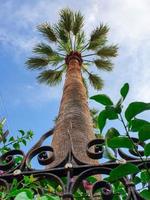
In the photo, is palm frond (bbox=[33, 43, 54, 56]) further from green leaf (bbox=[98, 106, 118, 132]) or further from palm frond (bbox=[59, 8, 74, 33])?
green leaf (bbox=[98, 106, 118, 132])

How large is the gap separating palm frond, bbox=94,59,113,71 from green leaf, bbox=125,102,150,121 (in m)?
6.91

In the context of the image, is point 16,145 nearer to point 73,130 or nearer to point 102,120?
point 73,130

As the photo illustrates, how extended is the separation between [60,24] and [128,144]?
669cm

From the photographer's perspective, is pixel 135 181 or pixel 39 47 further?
pixel 39 47

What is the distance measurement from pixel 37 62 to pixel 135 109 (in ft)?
21.7

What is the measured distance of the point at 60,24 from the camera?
7.29m

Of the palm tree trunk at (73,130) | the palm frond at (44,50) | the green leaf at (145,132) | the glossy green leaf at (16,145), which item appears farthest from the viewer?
the palm frond at (44,50)

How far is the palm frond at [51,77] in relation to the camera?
302 inches

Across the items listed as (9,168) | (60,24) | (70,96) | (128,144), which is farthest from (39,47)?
(128,144)

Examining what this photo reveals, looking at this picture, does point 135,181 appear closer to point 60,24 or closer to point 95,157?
point 95,157

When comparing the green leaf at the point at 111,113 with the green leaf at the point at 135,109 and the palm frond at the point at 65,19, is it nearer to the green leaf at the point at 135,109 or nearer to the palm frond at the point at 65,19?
the green leaf at the point at 135,109

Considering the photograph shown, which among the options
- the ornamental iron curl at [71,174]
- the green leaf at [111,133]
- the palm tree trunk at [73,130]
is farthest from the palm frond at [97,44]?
the green leaf at [111,133]

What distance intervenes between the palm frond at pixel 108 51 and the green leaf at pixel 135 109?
6.80 metres

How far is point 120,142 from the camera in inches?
34.4
